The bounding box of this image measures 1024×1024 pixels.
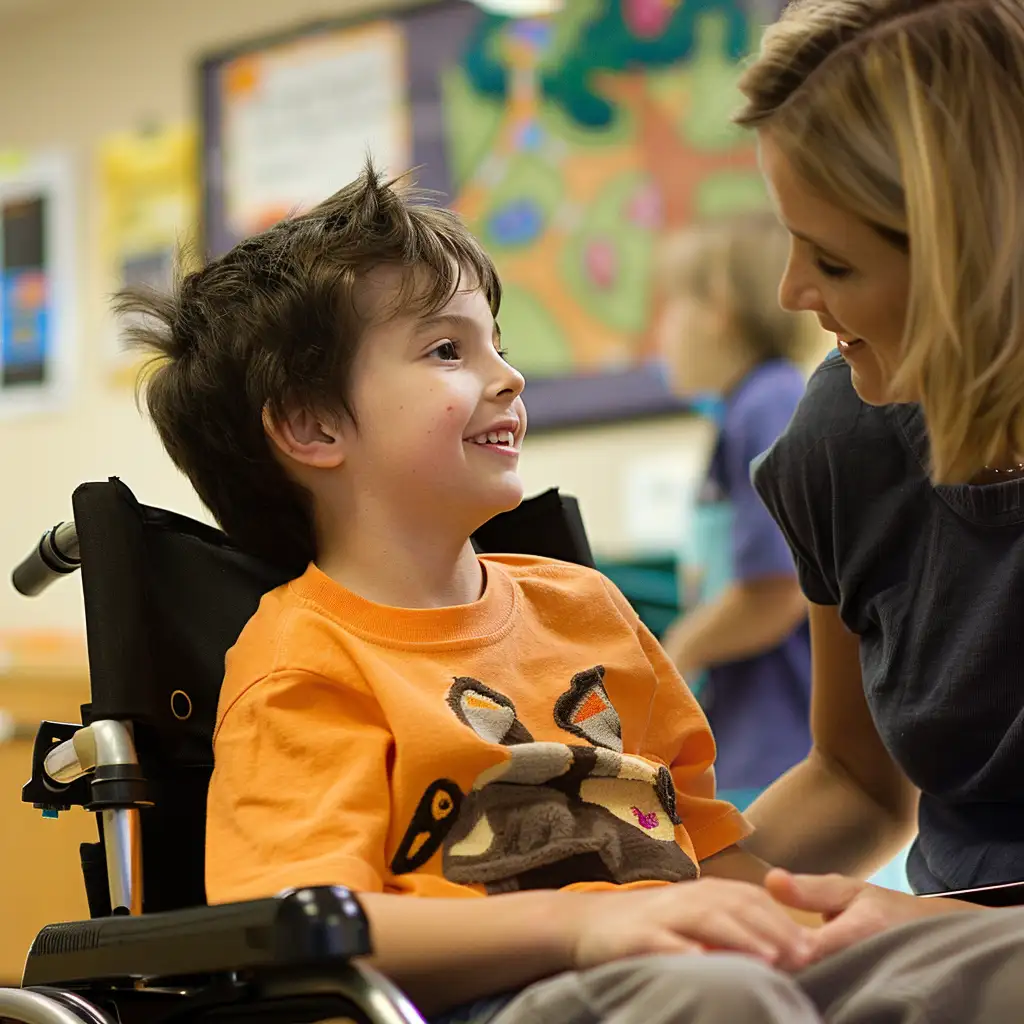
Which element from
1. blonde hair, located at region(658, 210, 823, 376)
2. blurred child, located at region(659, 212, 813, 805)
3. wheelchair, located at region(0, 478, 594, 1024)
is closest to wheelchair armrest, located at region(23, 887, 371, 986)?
wheelchair, located at region(0, 478, 594, 1024)

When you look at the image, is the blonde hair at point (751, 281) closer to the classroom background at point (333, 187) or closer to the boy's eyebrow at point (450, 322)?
the classroom background at point (333, 187)

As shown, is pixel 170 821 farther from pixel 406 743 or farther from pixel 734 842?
pixel 734 842

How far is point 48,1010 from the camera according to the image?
90 centimetres

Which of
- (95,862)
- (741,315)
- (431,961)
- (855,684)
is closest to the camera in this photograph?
(431,961)

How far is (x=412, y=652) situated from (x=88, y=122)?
3361mm

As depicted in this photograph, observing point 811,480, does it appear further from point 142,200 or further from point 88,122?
point 88,122

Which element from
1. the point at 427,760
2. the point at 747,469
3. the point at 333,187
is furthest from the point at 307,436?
the point at 333,187

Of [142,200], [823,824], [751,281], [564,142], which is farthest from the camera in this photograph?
[142,200]

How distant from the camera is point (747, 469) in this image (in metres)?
2.28

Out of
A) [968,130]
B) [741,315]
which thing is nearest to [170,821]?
[968,130]

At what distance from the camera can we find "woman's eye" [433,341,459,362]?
3.81 feet

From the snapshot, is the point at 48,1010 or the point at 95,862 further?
the point at 95,862

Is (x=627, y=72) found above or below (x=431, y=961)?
above

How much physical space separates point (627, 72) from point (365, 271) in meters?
2.23
